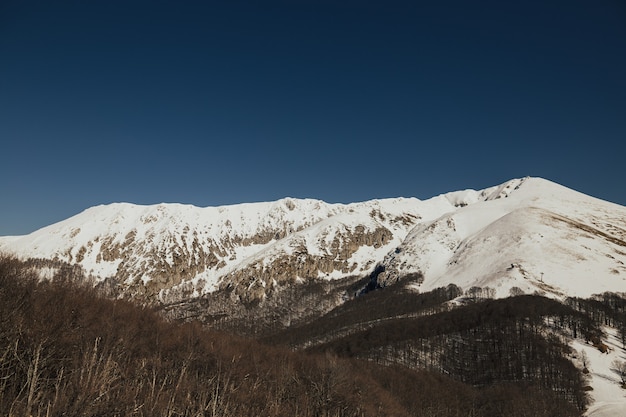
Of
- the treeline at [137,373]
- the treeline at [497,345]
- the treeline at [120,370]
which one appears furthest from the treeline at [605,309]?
the treeline at [120,370]

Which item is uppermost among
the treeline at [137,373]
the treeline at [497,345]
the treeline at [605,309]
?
the treeline at [137,373]

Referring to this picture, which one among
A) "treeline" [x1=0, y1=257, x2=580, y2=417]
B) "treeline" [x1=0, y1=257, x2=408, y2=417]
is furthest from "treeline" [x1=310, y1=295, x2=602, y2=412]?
"treeline" [x1=0, y1=257, x2=408, y2=417]

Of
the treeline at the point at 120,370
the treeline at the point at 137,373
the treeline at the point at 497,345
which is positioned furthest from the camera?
the treeline at the point at 497,345

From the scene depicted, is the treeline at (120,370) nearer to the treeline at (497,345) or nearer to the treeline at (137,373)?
the treeline at (137,373)

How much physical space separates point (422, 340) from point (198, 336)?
135391 mm

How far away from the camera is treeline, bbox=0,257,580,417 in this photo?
18.1m

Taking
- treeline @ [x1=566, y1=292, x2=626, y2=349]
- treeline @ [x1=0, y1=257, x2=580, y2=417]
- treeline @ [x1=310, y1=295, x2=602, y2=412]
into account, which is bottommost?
treeline @ [x1=310, y1=295, x2=602, y2=412]

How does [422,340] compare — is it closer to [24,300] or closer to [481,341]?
[481,341]

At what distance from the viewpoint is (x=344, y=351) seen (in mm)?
171000

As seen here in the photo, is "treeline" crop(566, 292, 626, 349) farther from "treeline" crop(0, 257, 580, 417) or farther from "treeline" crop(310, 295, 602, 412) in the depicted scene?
"treeline" crop(0, 257, 580, 417)

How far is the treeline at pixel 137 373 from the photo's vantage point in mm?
18109

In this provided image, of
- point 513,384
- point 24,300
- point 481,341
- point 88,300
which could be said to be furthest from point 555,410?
point 24,300

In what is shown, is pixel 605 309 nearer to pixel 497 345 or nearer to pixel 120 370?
pixel 497 345

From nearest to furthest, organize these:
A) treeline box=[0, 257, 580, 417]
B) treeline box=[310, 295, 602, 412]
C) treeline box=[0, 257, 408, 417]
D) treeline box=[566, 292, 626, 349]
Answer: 1. treeline box=[0, 257, 408, 417]
2. treeline box=[0, 257, 580, 417]
3. treeline box=[310, 295, 602, 412]
4. treeline box=[566, 292, 626, 349]
